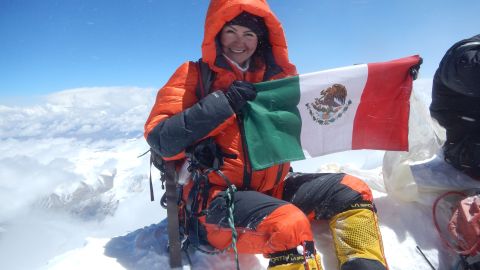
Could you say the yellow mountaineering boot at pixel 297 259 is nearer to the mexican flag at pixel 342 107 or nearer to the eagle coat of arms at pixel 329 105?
the mexican flag at pixel 342 107

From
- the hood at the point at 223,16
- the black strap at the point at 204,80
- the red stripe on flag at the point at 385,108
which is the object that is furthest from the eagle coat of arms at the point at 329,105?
the black strap at the point at 204,80

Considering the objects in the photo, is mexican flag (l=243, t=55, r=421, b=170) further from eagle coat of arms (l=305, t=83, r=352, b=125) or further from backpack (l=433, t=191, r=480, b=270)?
backpack (l=433, t=191, r=480, b=270)

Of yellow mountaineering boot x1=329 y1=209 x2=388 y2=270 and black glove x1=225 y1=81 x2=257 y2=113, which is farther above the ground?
black glove x1=225 y1=81 x2=257 y2=113

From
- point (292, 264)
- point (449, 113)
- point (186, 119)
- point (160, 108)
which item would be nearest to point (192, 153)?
point (186, 119)

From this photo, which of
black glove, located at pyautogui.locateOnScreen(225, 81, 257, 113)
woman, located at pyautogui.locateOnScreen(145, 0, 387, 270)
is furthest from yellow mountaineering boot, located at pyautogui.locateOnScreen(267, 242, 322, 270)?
black glove, located at pyautogui.locateOnScreen(225, 81, 257, 113)

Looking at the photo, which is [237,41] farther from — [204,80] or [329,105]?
[329,105]

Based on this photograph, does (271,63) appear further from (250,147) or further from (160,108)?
(160,108)

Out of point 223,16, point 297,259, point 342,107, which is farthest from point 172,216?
point 342,107
